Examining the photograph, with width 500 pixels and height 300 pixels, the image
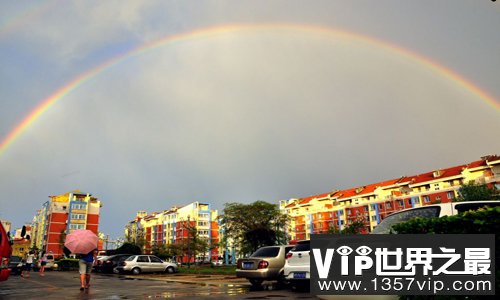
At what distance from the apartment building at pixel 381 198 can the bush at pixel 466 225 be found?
189ft

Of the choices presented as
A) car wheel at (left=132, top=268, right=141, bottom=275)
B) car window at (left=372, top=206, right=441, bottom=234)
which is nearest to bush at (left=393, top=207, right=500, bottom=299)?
car window at (left=372, top=206, right=441, bottom=234)

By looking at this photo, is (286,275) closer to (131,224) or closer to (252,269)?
(252,269)

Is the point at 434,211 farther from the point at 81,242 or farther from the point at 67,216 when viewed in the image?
the point at 67,216

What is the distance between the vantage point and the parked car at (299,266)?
11.3 meters

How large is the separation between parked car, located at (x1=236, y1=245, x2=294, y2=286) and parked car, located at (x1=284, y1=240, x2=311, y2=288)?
1.85 m

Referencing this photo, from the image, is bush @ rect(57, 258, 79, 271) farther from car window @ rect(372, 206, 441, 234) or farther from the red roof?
the red roof

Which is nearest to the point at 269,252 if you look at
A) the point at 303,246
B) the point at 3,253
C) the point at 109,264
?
the point at 303,246

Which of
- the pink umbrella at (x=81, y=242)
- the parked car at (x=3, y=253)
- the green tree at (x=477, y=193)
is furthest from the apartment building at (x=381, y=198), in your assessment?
the parked car at (x=3, y=253)

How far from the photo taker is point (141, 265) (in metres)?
28.0

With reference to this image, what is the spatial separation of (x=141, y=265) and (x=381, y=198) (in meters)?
72.1

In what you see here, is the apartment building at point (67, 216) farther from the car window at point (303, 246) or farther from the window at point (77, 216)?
the car window at point (303, 246)

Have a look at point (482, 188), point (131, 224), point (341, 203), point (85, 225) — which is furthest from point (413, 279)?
point (131, 224)

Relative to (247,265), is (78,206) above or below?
above

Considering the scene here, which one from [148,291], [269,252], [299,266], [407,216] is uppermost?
[407,216]
